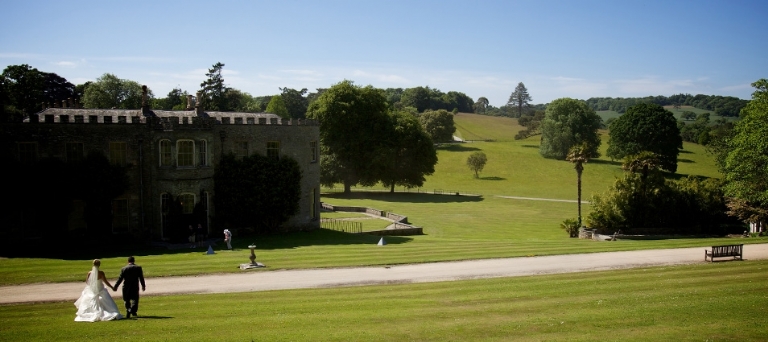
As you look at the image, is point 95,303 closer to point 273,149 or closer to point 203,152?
point 203,152

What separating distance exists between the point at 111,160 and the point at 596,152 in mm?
94896

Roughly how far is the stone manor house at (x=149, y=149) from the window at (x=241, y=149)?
0.07 meters

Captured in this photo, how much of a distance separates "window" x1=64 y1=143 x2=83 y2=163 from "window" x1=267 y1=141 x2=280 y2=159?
1175 centimetres

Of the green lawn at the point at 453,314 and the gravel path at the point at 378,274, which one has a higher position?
the green lawn at the point at 453,314

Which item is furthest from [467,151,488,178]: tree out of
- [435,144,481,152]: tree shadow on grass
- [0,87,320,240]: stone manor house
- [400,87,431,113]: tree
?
[400,87,431,113]: tree

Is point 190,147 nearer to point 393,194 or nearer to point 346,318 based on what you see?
point 346,318

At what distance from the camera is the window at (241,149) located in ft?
132

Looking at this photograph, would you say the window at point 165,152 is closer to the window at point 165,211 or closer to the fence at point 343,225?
the window at point 165,211

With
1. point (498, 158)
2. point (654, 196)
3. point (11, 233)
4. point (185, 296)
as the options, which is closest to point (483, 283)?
point (185, 296)

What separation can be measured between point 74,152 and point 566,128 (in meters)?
91.7

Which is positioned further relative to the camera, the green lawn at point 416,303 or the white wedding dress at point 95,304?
the white wedding dress at point 95,304

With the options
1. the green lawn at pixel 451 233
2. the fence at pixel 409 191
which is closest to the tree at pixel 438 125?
the green lawn at pixel 451 233

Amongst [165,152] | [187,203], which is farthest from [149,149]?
[187,203]

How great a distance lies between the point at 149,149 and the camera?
36594 mm
